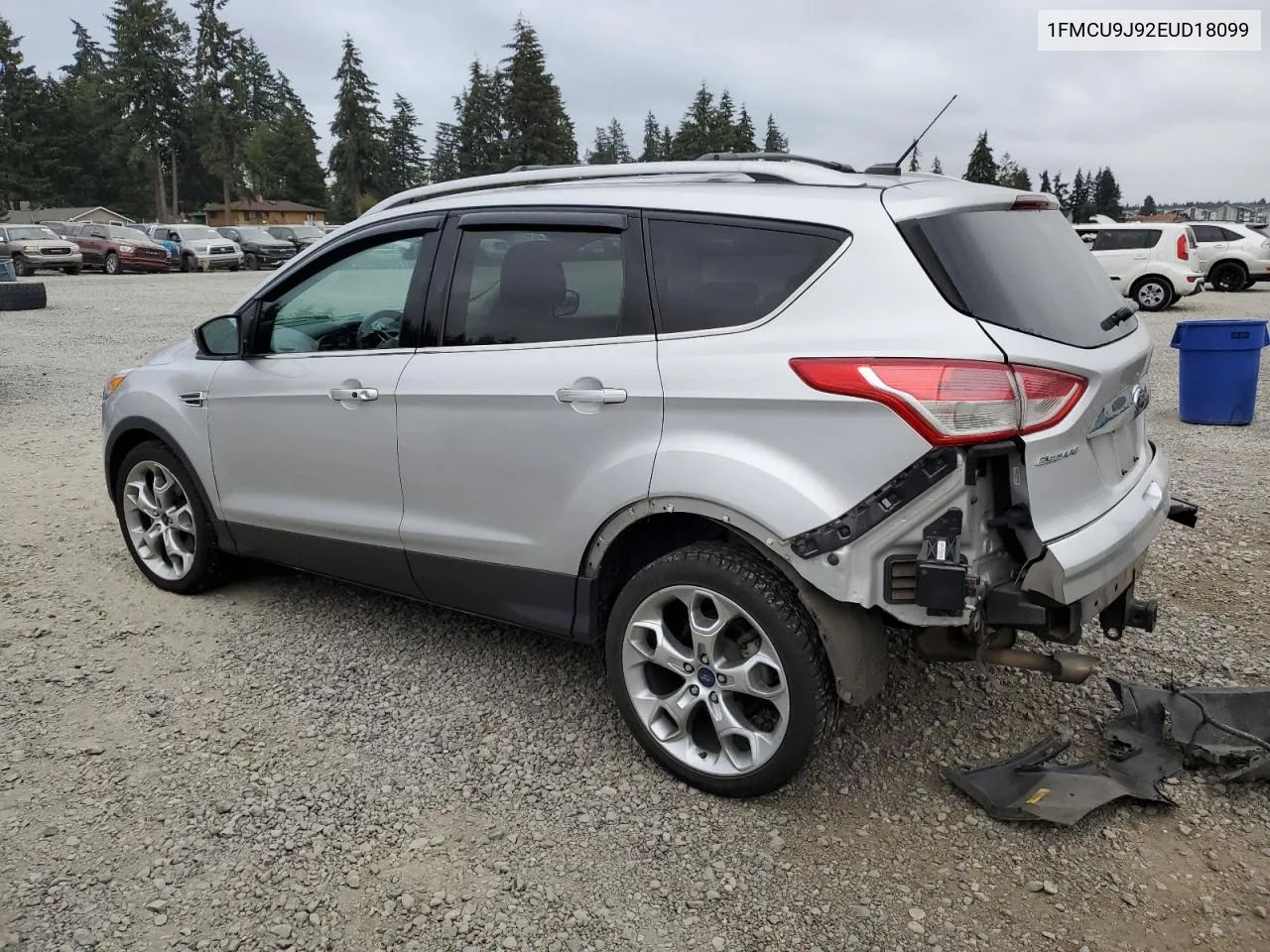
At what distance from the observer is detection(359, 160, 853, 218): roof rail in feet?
10.7

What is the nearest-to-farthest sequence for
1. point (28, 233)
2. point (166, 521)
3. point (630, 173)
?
1. point (630, 173)
2. point (166, 521)
3. point (28, 233)

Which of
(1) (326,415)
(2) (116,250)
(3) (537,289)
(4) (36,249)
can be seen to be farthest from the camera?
(2) (116,250)

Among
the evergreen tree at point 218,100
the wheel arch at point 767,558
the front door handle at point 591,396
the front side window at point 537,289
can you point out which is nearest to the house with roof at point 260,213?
the evergreen tree at point 218,100

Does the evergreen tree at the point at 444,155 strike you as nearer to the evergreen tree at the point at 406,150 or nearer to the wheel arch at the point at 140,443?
the evergreen tree at the point at 406,150

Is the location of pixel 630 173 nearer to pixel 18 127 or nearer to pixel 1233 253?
pixel 1233 253

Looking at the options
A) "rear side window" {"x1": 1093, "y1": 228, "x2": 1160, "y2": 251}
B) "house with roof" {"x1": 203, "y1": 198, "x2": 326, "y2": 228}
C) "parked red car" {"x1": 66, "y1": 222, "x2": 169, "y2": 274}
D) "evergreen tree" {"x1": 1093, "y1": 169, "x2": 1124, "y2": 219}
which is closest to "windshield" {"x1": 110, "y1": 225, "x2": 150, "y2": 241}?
"parked red car" {"x1": 66, "y1": 222, "x2": 169, "y2": 274}

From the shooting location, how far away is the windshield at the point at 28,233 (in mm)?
31969

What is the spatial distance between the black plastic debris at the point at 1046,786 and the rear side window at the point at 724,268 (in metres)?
1.63

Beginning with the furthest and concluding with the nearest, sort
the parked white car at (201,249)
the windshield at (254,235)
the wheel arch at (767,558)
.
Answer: the windshield at (254,235) < the parked white car at (201,249) < the wheel arch at (767,558)

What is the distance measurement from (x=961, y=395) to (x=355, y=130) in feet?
287

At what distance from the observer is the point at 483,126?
77.2 metres

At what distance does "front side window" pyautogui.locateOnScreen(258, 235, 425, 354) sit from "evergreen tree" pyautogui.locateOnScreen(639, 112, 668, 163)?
326 feet

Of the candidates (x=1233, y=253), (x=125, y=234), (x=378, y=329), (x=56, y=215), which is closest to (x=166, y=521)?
(x=378, y=329)

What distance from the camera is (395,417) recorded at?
12.2 feet
